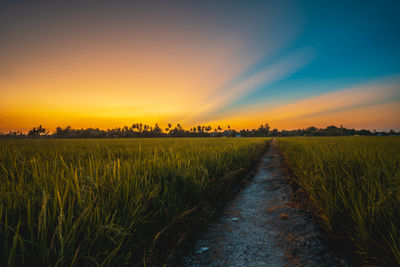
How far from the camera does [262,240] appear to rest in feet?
7.65

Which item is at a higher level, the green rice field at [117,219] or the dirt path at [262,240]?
the green rice field at [117,219]

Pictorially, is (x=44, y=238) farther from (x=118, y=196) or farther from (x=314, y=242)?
(x=314, y=242)

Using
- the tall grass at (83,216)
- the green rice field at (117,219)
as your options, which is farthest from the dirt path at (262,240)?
the tall grass at (83,216)

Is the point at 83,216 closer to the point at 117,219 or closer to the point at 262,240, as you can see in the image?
the point at 117,219

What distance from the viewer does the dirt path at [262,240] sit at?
1.94 meters

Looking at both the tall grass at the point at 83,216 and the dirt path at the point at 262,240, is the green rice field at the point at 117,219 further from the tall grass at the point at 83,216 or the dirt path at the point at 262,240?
the dirt path at the point at 262,240

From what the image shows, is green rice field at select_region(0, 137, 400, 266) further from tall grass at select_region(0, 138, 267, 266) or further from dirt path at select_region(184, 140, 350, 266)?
dirt path at select_region(184, 140, 350, 266)

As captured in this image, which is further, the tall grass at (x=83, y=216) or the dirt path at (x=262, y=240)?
the dirt path at (x=262, y=240)

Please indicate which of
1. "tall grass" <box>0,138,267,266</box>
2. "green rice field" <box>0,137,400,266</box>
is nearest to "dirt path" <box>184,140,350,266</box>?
"green rice field" <box>0,137,400,266</box>

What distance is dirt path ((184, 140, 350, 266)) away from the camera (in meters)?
1.94

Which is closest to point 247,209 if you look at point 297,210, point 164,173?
point 297,210

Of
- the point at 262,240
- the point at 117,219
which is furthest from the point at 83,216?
the point at 262,240

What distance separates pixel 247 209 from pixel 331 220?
1.36 m

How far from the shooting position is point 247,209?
3.39 meters
